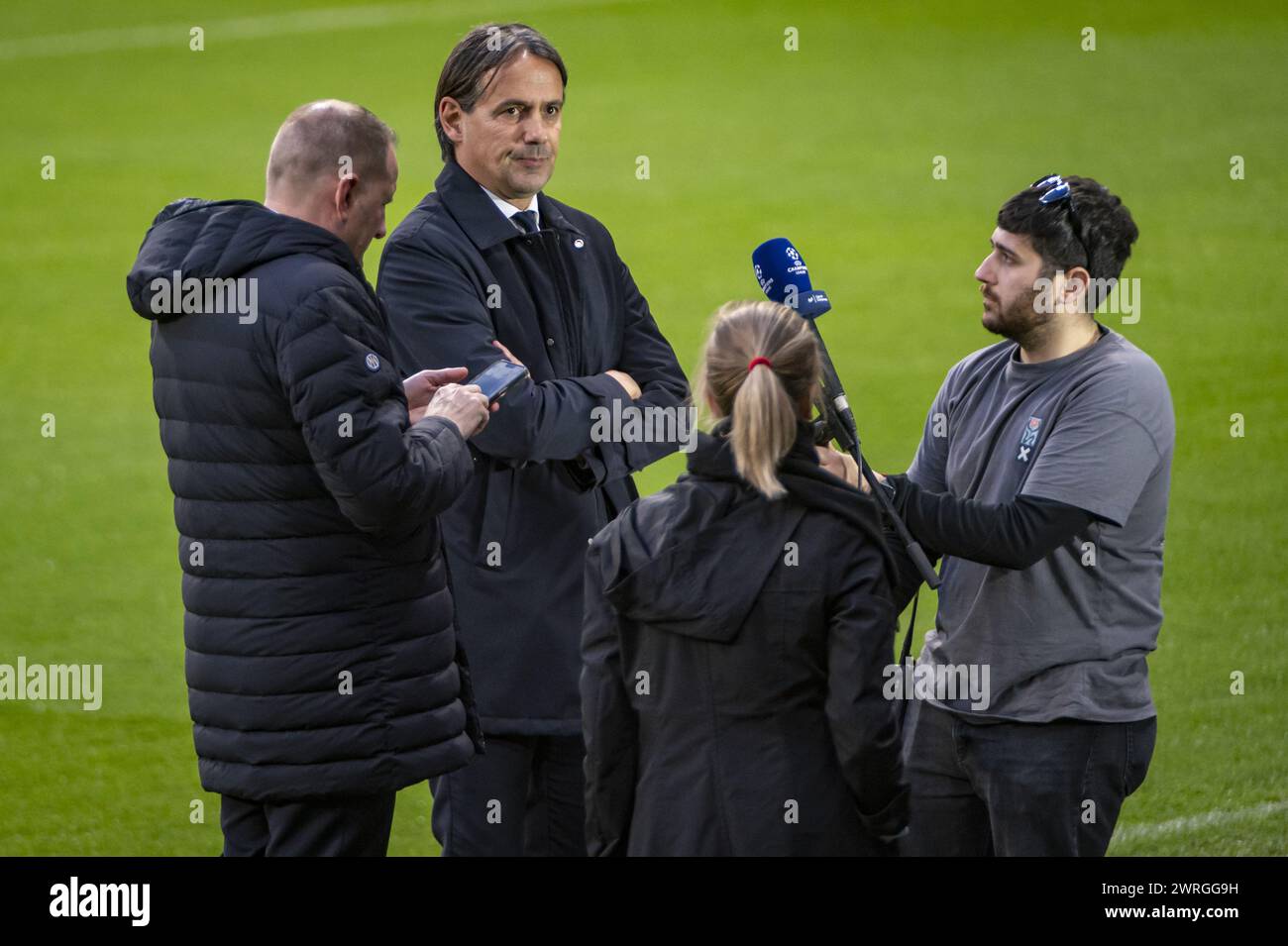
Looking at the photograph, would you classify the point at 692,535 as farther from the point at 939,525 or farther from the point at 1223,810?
the point at 1223,810

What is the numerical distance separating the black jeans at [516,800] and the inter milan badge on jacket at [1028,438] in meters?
Answer: 1.20

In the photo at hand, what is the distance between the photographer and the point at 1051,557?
392 centimetres

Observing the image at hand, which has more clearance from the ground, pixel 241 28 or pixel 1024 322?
pixel 241 28

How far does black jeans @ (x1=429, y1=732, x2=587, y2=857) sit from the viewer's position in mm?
4270

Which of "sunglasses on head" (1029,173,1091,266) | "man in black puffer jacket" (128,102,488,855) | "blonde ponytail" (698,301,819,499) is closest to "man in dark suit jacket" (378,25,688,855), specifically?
"man in black puffer jacket" (128,102,488,855)

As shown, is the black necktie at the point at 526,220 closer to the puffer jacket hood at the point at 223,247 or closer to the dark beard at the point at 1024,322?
the puffer jacket hood at the point at 223,247

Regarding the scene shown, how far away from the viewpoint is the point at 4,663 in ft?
24.3

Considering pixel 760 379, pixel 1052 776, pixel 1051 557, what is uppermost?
pixel 760 379

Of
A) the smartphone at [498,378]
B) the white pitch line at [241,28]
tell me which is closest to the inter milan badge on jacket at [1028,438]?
the smartphone at [498,378]

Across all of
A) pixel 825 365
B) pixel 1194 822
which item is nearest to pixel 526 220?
pixel 825 365

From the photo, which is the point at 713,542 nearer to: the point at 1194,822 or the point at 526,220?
the point at 526,220

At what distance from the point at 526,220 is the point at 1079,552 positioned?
1.49 m

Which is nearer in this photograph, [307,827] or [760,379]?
[760,379]

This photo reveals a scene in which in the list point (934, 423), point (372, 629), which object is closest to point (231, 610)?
point (372, 629)
